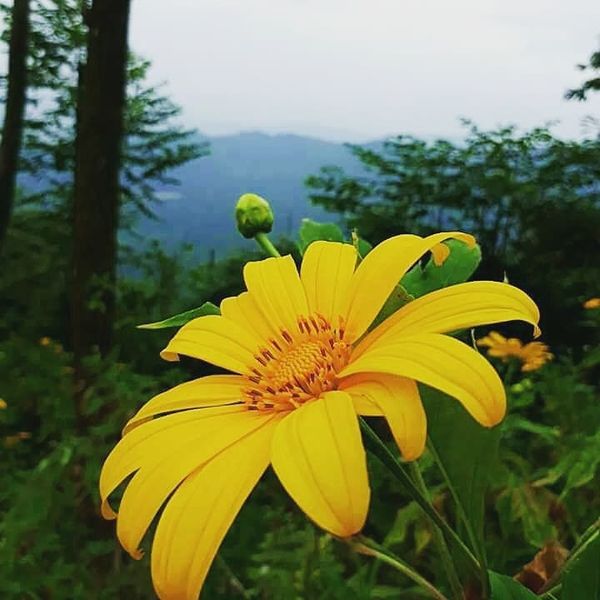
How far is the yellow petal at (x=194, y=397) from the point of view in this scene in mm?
302

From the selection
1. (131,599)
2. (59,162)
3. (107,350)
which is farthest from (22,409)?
(59,162)

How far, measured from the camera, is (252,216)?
0.40 metres

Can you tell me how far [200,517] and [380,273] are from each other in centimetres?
10

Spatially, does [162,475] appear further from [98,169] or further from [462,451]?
[98,169]

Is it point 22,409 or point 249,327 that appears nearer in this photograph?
point 249,327

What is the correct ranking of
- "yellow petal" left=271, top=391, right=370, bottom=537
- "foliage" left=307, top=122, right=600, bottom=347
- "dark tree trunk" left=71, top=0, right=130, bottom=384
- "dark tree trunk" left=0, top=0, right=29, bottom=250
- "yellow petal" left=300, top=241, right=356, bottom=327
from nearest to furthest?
"yellow petal" left=271, top=391, right=370, bottom=537, "yellow petal" left=300, top=241, right=356, bottom=327, "dark tree trunk" left=71, top=0, right=130, bottom=384, "dark tree trunk" left=0, top=0, right=29, bottom=250, "foliage" left=307, top=122, right=600, bottom=347

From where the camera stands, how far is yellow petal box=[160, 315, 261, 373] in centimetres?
32

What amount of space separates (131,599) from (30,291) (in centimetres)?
212

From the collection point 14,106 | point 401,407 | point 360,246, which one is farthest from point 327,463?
point 14,106

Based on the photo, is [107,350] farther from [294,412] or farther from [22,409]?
[294,412]

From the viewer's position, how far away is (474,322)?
262 millimetres

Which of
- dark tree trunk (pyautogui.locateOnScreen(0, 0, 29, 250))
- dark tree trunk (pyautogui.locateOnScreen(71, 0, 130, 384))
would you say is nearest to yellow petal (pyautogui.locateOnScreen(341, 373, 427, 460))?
dark tree trunk (pyautogui.locateOnScreen(71, 0, 130, 384))

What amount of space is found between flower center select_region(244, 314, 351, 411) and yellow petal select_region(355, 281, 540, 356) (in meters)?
0.02

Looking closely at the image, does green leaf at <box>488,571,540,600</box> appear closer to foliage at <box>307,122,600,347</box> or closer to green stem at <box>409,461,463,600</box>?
green stem at <box>409,461,463,600</box>
